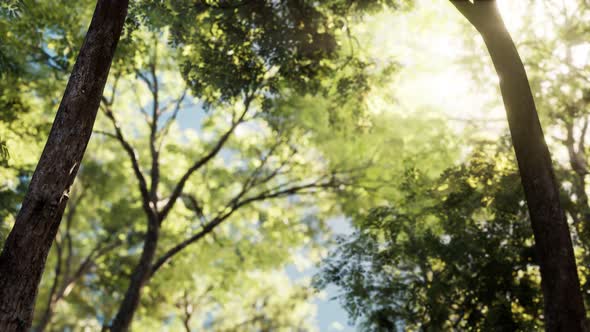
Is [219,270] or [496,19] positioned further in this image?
[219,270]

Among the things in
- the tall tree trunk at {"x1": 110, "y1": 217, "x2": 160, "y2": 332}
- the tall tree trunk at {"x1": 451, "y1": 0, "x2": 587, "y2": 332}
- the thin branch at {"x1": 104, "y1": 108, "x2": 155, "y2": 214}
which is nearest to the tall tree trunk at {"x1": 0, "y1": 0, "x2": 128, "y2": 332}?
the tall tree trunk at {"x1": 451, "y1": 0, "x2": 587, "y2": 332}

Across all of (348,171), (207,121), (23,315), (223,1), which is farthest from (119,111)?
(23,315)

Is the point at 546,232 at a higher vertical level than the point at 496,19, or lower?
lower

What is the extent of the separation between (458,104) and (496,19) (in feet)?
33.9

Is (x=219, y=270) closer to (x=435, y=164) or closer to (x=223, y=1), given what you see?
(x=435, y=164)

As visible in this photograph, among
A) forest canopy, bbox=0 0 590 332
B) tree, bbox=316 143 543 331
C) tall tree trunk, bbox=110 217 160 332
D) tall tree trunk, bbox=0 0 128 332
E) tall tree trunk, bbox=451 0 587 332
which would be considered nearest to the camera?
tall tree trunk, bbox=0 0 128 332

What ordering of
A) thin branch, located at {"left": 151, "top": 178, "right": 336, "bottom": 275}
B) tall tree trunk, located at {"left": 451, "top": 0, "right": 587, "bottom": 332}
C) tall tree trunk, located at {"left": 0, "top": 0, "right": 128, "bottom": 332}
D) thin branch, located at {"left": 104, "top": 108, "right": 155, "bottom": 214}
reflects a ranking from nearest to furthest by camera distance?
tall tree trunk, located at {"left": 0, "top": 0, "right": 128, "bottom": 332} < tall tree trunk, located at {"left": 451, "top": 0, "right": 587, "bottom": 332} < thin branch, located at {"left": 104, "top": 108, "right": 155, "bottom": 214} < thin branch, located at {"left": 151, "top": 178, "right": 336, "bottom": 275}

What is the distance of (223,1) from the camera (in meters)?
10.5

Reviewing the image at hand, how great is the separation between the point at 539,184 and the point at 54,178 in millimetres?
5347

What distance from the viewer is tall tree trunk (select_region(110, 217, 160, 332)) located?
11805 mm

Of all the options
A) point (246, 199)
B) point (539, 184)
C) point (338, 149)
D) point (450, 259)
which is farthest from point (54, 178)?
point (338, 149)

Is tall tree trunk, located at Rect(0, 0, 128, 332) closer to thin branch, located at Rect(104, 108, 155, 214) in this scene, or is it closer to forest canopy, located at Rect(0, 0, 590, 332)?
forest canopy, located at Rect(0, 0, 590, 332)

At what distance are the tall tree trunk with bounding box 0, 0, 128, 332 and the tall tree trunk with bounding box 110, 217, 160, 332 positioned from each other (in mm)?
7555

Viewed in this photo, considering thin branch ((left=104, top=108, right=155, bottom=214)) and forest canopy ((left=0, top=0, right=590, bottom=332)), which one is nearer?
forest canopy ((left=0, top=0, right=590, bottom=332))
